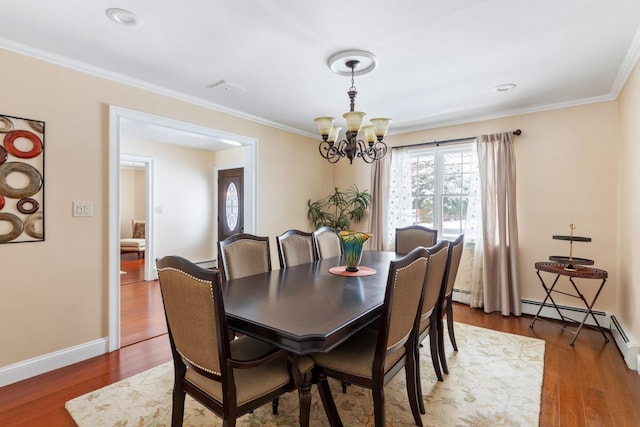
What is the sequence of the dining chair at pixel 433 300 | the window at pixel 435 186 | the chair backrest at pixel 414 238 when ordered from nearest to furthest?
the dining chair at pixel 433 300
the chair backrest at pixel 414 238
the window at pixel 435 186

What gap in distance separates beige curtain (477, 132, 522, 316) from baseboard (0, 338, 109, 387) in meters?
4.15

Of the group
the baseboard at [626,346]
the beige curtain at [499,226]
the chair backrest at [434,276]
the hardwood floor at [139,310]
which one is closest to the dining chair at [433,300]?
the chair backrest at [434,276]

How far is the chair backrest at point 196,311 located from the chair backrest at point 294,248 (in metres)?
1.48

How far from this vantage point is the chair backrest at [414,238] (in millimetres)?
3543

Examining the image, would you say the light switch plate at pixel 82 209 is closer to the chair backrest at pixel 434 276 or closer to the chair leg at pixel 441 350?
the chair backrest at pixel 434 276

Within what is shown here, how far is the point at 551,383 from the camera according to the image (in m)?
2.36

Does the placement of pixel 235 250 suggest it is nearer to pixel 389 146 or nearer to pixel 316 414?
pixel 316 414

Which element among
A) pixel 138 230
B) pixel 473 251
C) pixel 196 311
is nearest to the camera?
pixel 196 311

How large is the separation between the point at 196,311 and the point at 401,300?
0.97 m

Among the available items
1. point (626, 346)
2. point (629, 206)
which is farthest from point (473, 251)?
point (626, 346)

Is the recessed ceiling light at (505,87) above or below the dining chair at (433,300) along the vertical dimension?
above

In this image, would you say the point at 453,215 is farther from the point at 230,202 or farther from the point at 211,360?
the point at 230,202

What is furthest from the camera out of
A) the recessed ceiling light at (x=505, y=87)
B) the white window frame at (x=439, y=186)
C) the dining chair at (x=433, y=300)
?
the white window frame at (x=439, y=186)

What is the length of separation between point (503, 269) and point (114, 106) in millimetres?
4474
